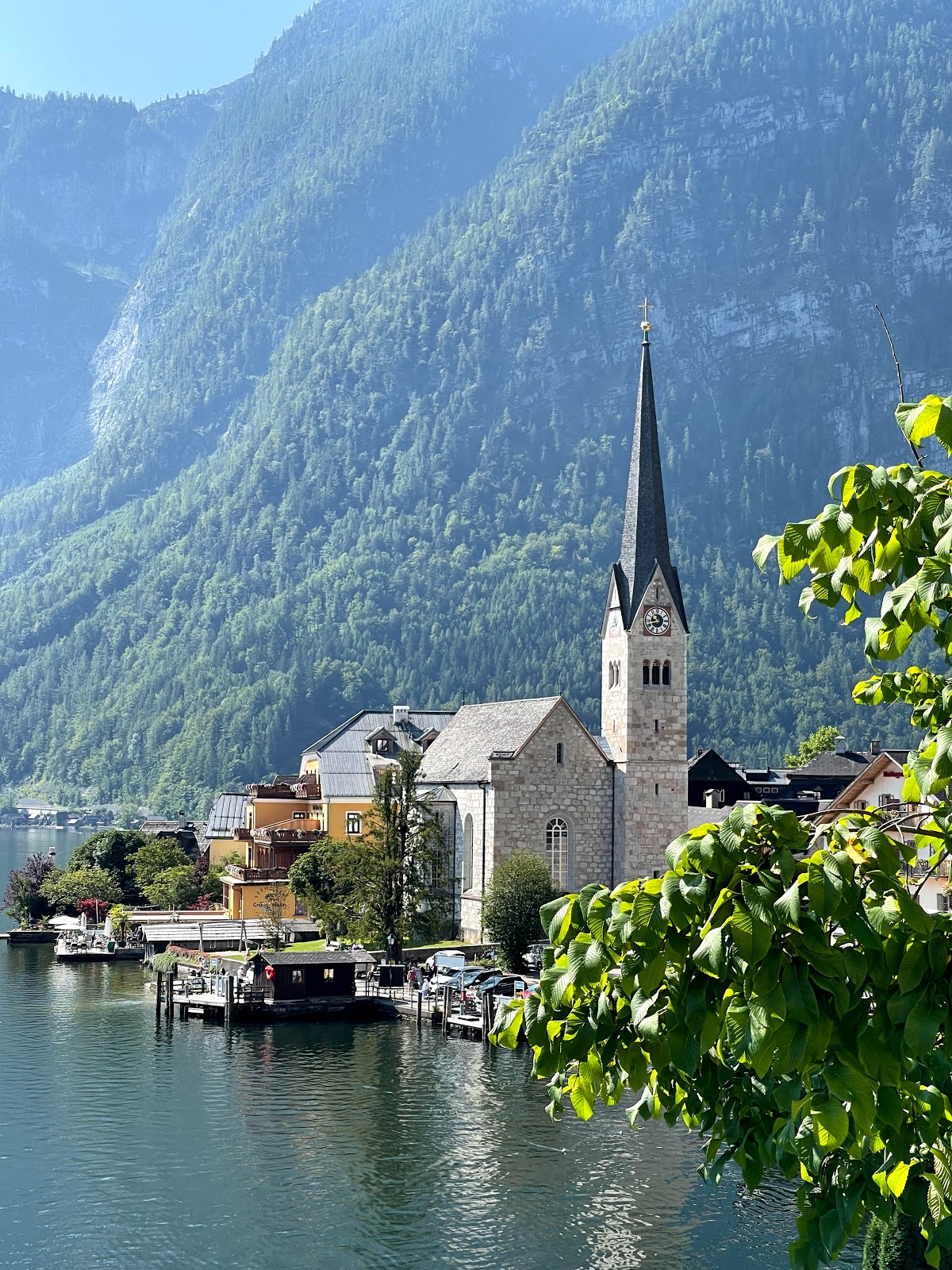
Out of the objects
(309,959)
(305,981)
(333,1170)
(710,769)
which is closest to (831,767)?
(710,769)

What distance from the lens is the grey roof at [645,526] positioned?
283 feet

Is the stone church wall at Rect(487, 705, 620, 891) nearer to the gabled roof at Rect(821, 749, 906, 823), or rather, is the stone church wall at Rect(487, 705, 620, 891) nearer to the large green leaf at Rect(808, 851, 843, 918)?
the gabled roof at Rect(821, 749, 906, 823)

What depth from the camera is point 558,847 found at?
84.4m

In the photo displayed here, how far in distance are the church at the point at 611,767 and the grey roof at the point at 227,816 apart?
1421 inches

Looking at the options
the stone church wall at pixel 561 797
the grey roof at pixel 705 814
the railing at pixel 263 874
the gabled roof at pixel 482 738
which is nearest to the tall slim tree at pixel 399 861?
the stone church wall at pixel 561 797

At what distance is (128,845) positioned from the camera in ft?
391

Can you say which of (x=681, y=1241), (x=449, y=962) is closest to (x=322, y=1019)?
(x=449, y=962)

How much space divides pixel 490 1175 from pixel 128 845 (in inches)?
3197

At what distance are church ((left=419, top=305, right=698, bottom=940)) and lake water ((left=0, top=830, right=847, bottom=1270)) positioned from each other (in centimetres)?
2195

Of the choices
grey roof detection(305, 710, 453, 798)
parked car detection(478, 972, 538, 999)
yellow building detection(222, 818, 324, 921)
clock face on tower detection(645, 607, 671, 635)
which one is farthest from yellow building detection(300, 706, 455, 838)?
parked car detection(478, 972, 538, 999)

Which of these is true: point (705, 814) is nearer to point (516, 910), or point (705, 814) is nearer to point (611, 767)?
Answer: point (611, 767)

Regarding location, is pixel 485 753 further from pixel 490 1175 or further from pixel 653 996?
pixel 653 996

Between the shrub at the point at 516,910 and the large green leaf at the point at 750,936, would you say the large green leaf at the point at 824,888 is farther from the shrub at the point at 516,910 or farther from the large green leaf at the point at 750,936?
the shrub at the point at 516,910

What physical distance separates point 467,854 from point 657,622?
16039 millimetres
